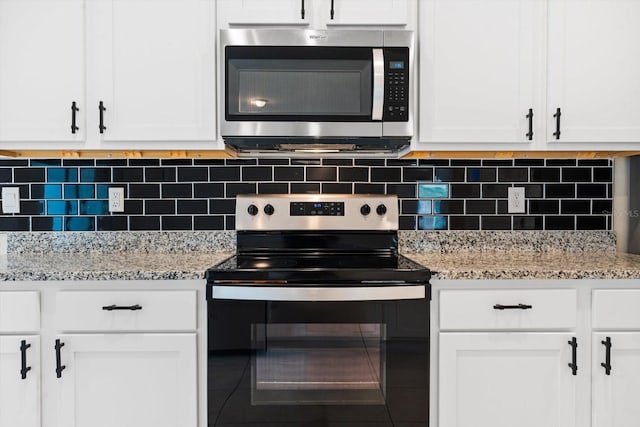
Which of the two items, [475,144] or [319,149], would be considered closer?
[475,144]

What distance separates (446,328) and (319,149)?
95 cm

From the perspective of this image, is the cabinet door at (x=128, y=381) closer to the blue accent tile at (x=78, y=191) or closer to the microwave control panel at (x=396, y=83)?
the blue accent tile at (x=78, y=191)

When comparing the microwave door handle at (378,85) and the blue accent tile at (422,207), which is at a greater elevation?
the microwave door handle at (378,85)

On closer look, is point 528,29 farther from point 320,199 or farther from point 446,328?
point 446,328

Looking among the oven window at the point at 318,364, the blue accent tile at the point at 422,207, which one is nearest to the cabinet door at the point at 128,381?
the oven window at the point at 318,364

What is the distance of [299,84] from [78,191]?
3.91ft

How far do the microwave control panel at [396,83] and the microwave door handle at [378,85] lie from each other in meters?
0.02

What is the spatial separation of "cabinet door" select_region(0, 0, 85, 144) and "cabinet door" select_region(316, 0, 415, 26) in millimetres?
994

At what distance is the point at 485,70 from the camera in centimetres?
171

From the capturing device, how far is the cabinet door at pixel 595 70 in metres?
1.71

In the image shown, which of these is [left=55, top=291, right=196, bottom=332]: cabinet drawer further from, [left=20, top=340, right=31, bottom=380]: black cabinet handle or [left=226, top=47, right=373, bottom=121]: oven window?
[left=226, top=47, right=373, bottom=121]: oven window

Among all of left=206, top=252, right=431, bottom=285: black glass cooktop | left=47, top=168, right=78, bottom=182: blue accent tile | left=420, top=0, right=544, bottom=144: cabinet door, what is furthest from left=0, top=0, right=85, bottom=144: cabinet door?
left=420, top=0, right=544, bottom=144: cabinet door

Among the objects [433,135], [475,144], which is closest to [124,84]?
[433,135]

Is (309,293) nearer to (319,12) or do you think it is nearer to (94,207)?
(319,12)
